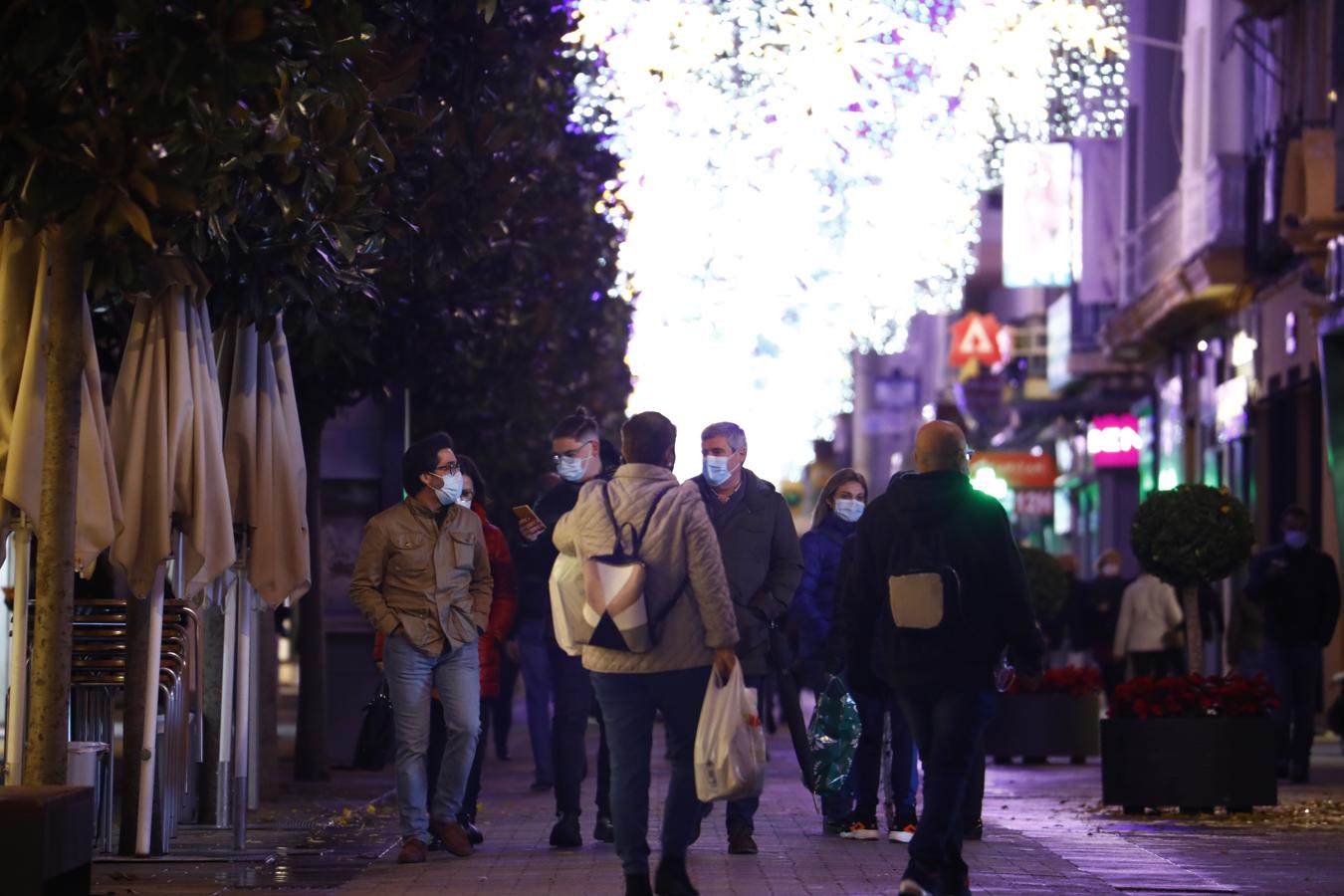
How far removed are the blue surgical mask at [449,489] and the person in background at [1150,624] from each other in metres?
14.1

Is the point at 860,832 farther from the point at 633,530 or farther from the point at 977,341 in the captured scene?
the point at 977,341

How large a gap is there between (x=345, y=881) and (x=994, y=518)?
10.8ft

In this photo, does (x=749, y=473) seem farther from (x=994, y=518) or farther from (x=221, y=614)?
(x=221, y=614)

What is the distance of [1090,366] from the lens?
4175 cm

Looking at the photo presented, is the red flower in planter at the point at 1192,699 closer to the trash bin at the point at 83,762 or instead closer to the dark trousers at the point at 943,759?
the dark trousers at the point at 943,759

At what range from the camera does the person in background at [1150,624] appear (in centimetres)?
2478

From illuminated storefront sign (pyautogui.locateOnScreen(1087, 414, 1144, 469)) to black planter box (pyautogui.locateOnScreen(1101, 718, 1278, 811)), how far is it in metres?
26.9

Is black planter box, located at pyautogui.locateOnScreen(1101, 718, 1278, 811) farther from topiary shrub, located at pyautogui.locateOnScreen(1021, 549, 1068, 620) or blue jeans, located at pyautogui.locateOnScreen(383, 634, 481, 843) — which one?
topiary shrub, located at pyautogui.locateOnScreen(1021, 549, 1068, 620)

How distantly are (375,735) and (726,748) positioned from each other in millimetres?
3219

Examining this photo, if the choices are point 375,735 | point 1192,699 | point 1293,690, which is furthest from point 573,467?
point 1293,690

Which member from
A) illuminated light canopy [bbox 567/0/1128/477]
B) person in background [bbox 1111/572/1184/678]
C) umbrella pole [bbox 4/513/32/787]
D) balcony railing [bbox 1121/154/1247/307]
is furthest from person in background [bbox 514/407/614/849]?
balcony railing [bbox 1121/154/1247/307]

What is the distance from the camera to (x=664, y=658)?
9281mm

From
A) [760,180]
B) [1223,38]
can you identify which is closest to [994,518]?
[760,180]

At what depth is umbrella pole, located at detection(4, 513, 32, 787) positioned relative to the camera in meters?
10.9
